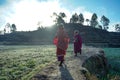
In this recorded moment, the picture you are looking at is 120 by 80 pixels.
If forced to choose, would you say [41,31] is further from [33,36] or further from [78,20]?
[78,20]

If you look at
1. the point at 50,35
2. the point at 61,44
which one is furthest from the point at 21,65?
the point at 50,35

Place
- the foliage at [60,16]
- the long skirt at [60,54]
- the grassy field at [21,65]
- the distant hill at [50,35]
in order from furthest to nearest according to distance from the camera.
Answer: the foliage at [60,16]
the distant hill at [50,35]
the long skirt at [60,54]
the grassy field at [21,65]

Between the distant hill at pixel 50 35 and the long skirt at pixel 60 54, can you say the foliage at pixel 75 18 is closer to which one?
the distant hill at pixel 50 35

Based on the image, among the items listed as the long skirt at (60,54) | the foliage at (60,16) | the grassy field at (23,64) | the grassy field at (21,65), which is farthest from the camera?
the foliage at (60,16)

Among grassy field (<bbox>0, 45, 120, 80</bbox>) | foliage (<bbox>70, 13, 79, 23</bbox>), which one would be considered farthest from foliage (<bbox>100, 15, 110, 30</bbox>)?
grassy field (<bbox>0, 45, 120, 80</bbox>)

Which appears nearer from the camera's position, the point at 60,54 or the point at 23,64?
the point at 60,54

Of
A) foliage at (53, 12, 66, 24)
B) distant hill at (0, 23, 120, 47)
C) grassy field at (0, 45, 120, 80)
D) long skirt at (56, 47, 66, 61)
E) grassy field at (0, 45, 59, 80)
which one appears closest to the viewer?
grassy field at (0, 45, 59, 80)

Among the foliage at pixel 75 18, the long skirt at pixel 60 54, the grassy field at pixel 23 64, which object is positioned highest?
the foliage at pixel 75 18

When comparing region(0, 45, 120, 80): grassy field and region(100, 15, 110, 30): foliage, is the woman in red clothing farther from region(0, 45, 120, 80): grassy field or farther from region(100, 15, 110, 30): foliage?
region(100, 15, 110, 30): foliage

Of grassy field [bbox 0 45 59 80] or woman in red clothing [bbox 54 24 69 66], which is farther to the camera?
woman in red clothing [bbox 54 24 69 66]

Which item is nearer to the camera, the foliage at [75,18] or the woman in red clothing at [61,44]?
the woman in red clothing at [61,44]

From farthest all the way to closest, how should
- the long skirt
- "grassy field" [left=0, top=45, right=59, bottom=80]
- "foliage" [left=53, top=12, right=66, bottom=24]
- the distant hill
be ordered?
"foliage" [left=53, top=12, right=66, bottom=24] < the distant hill < the long skirt < "grassy field" [left=0, top=45, right=59, bottom=80]

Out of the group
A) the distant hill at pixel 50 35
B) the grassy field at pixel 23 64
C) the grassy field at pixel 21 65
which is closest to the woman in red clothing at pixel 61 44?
the grassy field at pixel 23 64

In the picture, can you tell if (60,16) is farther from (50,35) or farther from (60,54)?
(60,54)
